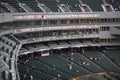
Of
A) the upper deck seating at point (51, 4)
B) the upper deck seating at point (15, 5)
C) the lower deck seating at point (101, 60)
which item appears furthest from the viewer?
the upper deck seating at point (51, 4)

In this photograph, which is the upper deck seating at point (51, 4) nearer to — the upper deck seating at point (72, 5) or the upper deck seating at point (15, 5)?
the upper deck seating at point (72, 5)

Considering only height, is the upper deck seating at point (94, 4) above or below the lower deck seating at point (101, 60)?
above

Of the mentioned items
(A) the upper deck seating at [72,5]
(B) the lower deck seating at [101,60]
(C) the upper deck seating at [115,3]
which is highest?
(A) the upper deck seating at [72,5]

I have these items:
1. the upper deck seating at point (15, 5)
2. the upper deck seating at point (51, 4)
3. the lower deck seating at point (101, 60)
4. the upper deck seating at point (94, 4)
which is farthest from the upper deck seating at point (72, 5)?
the upper deck seating at point (15, 5)

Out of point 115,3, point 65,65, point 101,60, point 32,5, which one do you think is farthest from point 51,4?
point 115,3

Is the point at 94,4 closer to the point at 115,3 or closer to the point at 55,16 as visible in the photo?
the point at 115,3

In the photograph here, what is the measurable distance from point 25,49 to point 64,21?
9188 millimetres

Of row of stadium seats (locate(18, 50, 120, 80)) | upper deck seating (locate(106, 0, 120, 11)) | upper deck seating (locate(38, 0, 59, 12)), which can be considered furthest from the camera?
upper deck seating (locate(106, 0, 120, 11))

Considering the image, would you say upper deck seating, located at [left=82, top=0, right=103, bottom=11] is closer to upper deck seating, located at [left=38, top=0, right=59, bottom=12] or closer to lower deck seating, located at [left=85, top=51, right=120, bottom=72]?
upper deck seating, located at [left=38, top=0, right=59, bottom=12]

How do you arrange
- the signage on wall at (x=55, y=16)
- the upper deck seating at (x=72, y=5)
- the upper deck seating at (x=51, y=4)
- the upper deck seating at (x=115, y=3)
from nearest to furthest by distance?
the signage on wall at (x=55, y=16) < the upper deck seating at (x=51, y=4) < the upper deck seating at (x=72, y=5) < the upper deck seating at (x=115, y=3)

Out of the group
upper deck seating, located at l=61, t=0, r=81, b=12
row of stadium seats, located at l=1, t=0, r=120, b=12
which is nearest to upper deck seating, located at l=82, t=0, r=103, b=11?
row of stadium seats, located at l=1, t=0, r=120, b=12

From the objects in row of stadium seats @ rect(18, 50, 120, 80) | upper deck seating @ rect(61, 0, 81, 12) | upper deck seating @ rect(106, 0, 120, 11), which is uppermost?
upper deck seating @ rect(61, 0, 81, 12)

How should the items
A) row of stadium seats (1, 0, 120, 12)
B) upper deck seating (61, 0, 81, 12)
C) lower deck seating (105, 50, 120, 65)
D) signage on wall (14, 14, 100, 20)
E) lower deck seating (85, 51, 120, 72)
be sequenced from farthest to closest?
upper deck seating (61, 0, 81, 12) → lower deck seating (105, 50, 120, 65) → lower deck seating (85, 51, 120, 72) → row of stadium seats (1, 0, 120, 12) → signage on wall (14, 14, 100, 20)

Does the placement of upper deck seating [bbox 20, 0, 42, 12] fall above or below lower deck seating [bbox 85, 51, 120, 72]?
above
